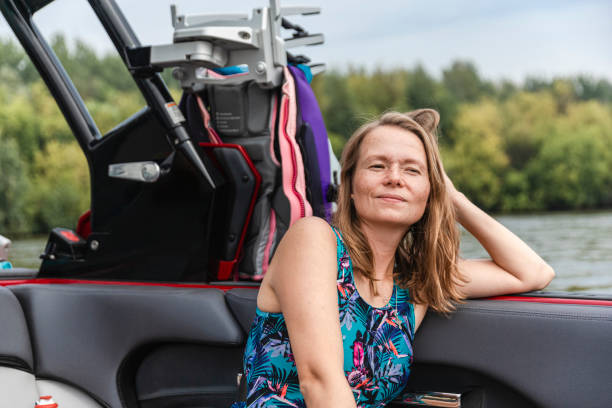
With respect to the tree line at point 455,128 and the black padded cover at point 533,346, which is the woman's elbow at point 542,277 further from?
the tree line at point 455,128

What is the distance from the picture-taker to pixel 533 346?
1.20m

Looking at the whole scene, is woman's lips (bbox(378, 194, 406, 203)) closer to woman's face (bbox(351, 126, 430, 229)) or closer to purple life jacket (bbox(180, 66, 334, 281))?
woman's face (bbox(351, 126, 430, 229))

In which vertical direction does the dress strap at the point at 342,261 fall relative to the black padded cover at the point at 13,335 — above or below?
above

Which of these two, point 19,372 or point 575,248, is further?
point 575,248

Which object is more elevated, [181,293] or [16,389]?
[181,293]

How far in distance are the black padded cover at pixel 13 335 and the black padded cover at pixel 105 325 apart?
2 cm

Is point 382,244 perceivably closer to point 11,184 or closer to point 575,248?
point 575,248

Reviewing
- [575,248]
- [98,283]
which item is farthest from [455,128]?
[98,283]

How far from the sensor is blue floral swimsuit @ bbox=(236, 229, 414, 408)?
3.58 feet

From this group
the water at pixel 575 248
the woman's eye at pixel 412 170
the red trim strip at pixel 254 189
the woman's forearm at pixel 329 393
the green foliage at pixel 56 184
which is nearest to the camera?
the woman's forearm at pixel 329 393

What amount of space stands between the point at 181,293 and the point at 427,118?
2.38 feet

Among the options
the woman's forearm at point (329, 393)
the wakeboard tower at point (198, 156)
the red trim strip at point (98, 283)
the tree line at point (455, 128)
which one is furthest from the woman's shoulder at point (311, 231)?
the tree line at point (455, 128)

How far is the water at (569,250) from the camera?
1.57m

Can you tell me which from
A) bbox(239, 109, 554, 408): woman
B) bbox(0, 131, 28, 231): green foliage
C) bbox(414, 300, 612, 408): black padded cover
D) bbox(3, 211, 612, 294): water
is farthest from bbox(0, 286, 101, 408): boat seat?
bbox(0, 131, 28, 231): green foliage
